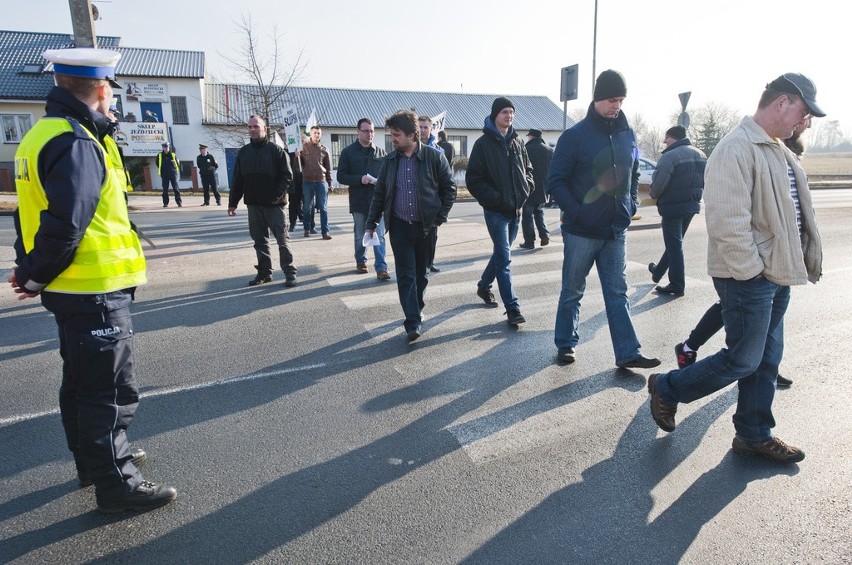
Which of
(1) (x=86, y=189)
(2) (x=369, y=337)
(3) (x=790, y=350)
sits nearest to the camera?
(1) (x=86, y=189)

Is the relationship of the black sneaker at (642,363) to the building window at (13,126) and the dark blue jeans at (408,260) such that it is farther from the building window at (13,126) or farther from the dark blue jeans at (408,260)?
the building window at (13,126)

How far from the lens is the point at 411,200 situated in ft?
16.3

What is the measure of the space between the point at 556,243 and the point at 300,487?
839 centimetres

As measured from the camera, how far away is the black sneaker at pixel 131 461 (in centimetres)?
284

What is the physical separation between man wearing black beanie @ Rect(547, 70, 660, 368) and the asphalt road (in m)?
0.46

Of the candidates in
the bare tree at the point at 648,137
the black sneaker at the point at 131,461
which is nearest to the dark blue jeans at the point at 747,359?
the black sneaker at the point at 131,461

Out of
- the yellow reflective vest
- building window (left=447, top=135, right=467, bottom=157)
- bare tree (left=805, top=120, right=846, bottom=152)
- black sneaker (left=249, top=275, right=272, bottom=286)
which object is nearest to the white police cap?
the yellow reflective vest

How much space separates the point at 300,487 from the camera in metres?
2.86

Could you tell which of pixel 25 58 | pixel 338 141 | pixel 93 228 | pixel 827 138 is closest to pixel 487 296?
pixel 93 228

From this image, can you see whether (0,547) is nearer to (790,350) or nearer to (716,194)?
Result: (716,194)

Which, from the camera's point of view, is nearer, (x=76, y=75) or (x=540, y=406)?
(x=76, y=75)

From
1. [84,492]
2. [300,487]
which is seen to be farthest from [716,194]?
[84,492]

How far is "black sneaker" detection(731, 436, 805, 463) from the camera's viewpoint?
9.94ft

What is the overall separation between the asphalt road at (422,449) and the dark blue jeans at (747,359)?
0.84 feet
